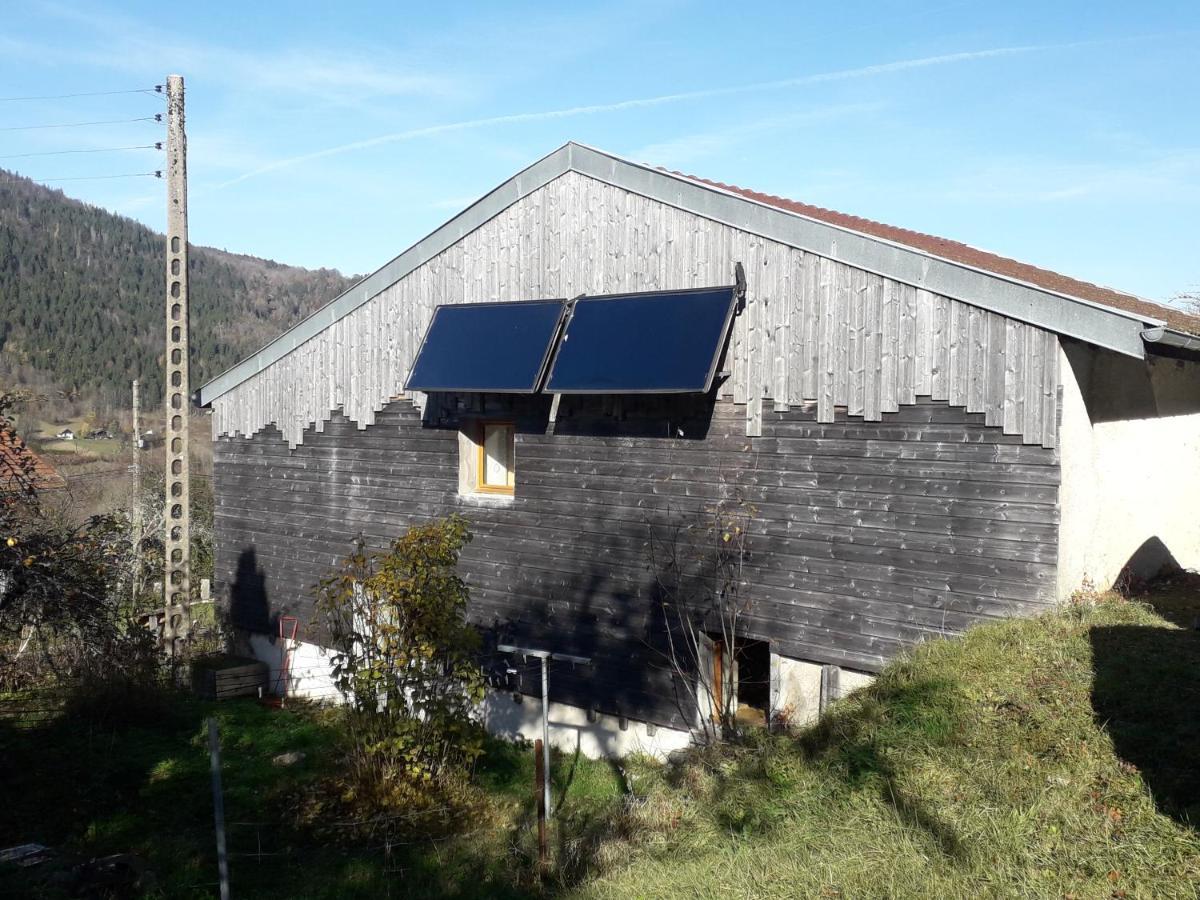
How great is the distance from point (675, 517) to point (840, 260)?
322cm

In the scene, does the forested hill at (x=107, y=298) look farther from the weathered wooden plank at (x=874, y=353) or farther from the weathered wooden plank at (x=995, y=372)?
the weathered wooden plank at (x=995, y=372)

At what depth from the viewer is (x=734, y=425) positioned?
402 inches

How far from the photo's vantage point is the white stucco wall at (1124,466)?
8664 mm

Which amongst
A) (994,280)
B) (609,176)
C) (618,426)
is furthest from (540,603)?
(994,280)

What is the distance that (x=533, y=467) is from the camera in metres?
11.8

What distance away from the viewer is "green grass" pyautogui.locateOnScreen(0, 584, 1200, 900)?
19.1 feet

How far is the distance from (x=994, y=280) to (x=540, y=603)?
20.6 ft

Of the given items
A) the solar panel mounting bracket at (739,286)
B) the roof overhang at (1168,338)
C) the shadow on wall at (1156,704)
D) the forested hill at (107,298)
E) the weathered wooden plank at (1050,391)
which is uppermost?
the forested hill at (107,298)

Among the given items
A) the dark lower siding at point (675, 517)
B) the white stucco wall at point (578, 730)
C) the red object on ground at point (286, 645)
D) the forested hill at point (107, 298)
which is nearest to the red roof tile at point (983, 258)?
the dark lower siding at point (675, 517)

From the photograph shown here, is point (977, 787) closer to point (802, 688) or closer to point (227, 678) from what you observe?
point (802, 688)

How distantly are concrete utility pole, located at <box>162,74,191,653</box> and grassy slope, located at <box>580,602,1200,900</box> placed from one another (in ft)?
28.9

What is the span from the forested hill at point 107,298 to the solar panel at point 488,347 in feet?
184

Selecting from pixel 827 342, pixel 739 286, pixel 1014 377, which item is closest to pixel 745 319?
pixel 739 286

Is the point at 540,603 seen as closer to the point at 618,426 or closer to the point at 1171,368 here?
the point at 618,426
